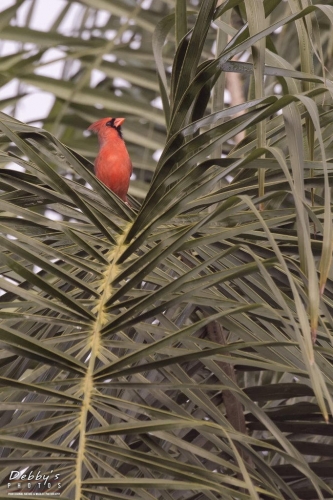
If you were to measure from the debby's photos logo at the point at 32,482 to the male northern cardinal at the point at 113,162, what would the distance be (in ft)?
5.24

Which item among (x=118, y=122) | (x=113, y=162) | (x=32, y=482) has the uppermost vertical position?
(x=118, y=122)

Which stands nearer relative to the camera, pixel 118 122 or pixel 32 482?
pixel 32 482

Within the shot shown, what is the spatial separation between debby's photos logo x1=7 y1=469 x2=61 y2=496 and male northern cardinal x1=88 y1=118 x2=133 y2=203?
1597 mm

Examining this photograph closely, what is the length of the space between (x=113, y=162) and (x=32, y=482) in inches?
67.3

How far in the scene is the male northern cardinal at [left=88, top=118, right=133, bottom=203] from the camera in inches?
101

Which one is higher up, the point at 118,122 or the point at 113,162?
the point at 118,122

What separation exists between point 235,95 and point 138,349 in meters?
1.72

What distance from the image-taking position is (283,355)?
104cm

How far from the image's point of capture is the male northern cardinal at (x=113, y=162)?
8.38ft

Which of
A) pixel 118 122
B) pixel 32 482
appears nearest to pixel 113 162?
pixel 118 122

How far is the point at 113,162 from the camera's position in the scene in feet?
8.44

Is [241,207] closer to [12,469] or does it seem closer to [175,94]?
[175,94]

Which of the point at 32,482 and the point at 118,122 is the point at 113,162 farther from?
the point at 32,482

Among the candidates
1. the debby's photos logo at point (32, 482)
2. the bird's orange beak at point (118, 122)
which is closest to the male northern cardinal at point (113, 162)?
the bird's orange beak at point (118, 122)
